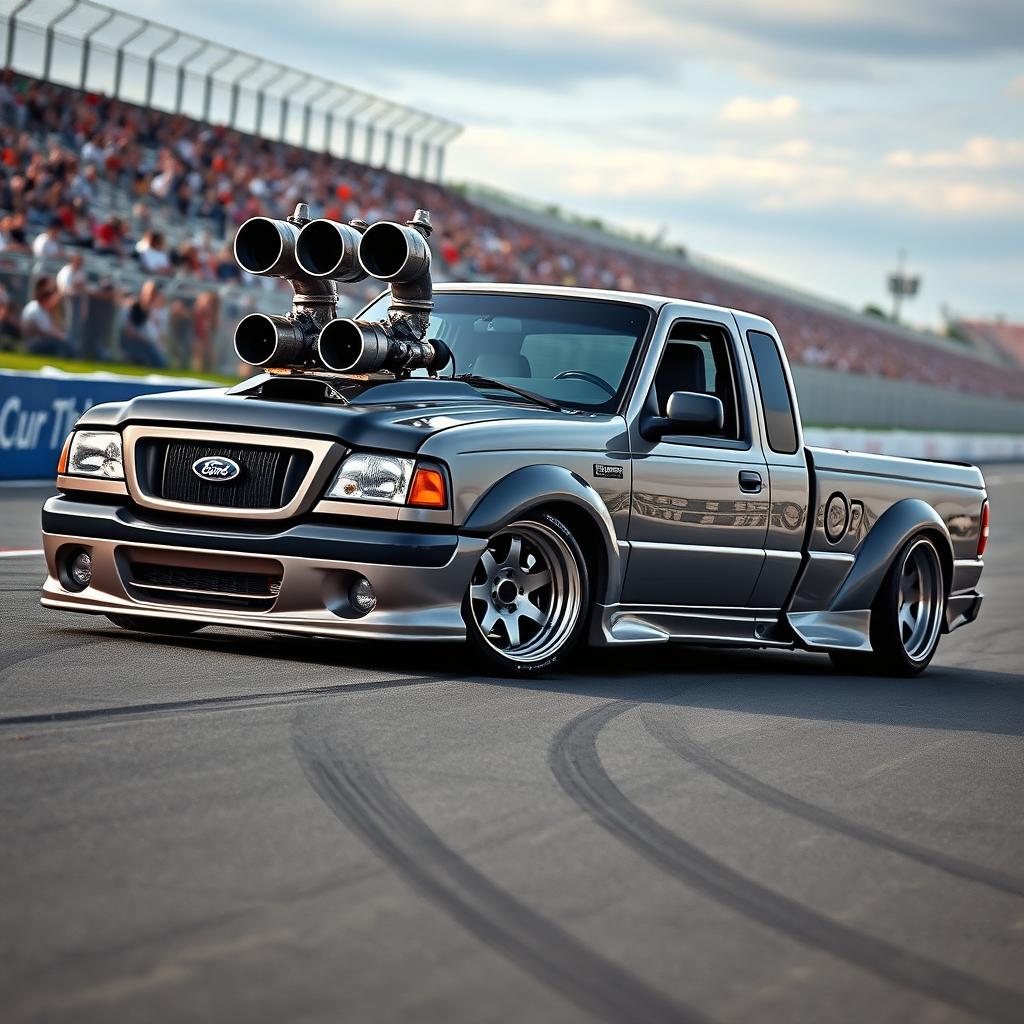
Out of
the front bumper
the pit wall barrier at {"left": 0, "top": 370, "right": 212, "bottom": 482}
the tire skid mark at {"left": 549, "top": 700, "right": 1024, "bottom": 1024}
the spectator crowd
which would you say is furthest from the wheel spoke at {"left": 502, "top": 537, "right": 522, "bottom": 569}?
the spectator crowd

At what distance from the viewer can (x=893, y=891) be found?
14.8ft

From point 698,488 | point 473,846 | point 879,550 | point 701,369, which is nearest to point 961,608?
point 879,550

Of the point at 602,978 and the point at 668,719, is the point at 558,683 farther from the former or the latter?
the point at 602,978

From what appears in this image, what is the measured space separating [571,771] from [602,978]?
81.7 inches

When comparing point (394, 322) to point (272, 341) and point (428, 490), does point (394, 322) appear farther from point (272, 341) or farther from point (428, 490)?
point (428, 490)

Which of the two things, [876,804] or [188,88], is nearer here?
[876,804]

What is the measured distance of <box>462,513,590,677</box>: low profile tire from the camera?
7.45 metres

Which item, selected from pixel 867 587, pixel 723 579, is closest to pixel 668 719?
pixel 723 579

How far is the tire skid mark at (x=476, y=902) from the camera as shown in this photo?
11.3 ft

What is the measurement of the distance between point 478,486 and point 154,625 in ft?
5.67

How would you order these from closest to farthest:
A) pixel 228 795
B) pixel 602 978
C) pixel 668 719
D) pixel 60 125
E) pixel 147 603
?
1. pixel 602 978
2. pixel 228 795
3. pixel 668 719
4. pixel 147 603
5. pixel 60 125

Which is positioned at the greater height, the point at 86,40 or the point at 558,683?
the point at 86,40

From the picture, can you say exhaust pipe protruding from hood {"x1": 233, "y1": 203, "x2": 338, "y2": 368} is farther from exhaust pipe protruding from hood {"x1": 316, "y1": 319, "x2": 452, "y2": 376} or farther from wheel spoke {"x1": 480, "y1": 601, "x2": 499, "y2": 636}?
wheel spoke {"x1": 480, "y1": 601, "x2": 499, "y2": 636}

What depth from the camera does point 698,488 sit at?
8344mm
